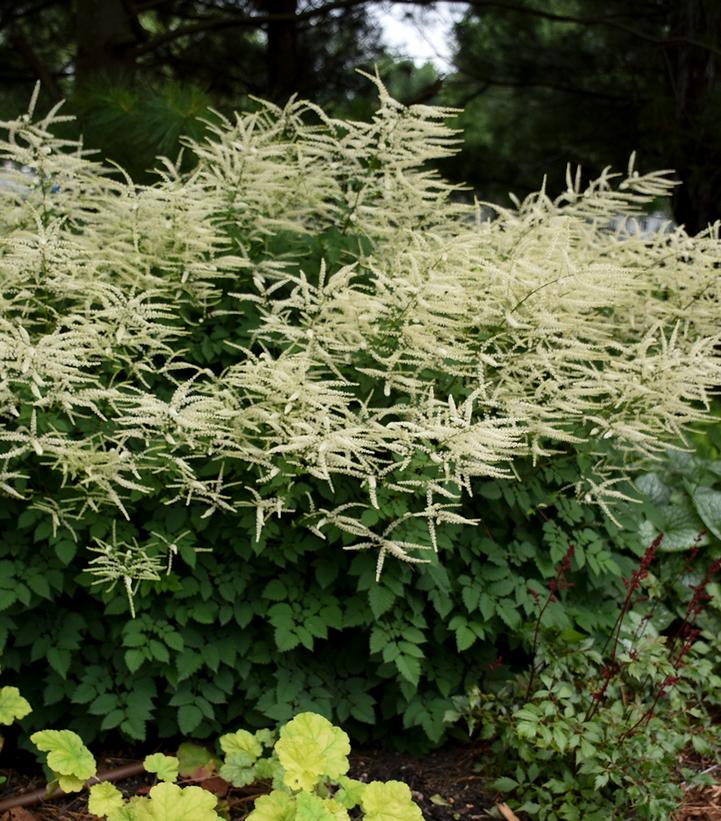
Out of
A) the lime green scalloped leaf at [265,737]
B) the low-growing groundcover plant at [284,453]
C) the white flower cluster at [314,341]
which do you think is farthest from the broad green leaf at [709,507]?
A: the lime green scalloped leaf at [265,737]

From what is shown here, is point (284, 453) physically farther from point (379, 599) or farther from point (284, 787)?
point (284, 787)

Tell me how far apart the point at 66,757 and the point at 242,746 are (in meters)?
0.51

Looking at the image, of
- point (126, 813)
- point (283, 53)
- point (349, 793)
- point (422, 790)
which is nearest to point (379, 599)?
point (349, 793)

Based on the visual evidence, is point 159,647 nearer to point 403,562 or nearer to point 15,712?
point 15,712

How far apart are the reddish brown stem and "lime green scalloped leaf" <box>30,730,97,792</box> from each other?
0.15 m

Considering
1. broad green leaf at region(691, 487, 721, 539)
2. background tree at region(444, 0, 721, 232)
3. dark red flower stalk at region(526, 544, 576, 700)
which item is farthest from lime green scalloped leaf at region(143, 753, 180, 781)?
background tree at region(444, 0, 721, 232)

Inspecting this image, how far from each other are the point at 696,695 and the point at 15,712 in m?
2.43

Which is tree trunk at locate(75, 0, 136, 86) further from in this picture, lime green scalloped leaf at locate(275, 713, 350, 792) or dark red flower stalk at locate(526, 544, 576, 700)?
lime green scalloped leaf at locate(275, 713, 350, 792)

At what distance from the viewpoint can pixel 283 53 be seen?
8.18m

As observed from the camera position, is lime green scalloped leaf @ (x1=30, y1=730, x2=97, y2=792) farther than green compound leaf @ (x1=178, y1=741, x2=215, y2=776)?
No

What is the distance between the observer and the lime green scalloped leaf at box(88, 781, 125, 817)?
2.54m

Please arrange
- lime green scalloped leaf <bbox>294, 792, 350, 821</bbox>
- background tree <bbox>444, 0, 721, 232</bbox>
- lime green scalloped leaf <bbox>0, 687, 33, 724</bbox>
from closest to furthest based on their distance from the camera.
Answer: lime green scalloped leaf <bbox>294, 792, 350, 821</bbox>, lime green scalloped leaf <bbox>0, 687, 33, 724</bbox>, background tree <bbox>444, 0, 721, 232</bbox>

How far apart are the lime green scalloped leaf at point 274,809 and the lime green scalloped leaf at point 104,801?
0.39 m

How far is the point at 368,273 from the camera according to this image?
3854 millimetres
